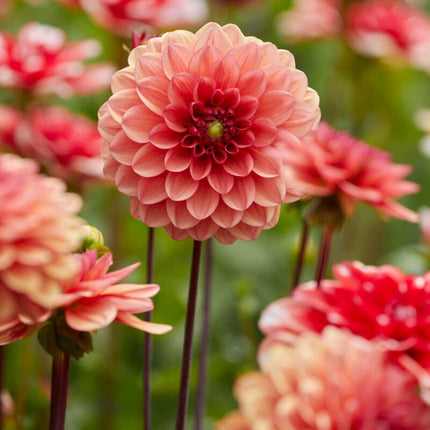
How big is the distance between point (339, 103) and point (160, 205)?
654mm

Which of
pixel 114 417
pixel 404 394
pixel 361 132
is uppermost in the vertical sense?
pixel 361 132

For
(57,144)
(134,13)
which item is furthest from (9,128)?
(134,13)

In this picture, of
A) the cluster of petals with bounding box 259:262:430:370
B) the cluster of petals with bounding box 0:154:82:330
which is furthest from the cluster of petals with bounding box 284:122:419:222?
the cluster of petals with bounding box 0:154:82:330

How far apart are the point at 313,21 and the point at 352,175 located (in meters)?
0.53

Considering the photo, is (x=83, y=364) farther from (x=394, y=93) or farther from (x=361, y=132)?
(x=394, y=93)

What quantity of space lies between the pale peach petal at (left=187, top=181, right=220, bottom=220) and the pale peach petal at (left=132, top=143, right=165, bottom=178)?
2 centimetres

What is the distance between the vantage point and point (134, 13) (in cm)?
72

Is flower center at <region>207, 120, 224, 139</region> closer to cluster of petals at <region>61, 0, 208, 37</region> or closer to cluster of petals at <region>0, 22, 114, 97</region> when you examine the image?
cluster of petals at <region>0, 22, 114, 97</region>

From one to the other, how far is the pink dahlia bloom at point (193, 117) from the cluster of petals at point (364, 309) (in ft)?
0.12

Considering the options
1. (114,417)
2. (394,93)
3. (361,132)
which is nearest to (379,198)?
(114,417)

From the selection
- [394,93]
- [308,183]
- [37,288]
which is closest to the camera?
[37,288]

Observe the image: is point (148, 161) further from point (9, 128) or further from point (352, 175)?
point (9, 128)

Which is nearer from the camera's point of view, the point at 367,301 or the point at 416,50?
the point at 367,301

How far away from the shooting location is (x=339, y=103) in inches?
36.3
